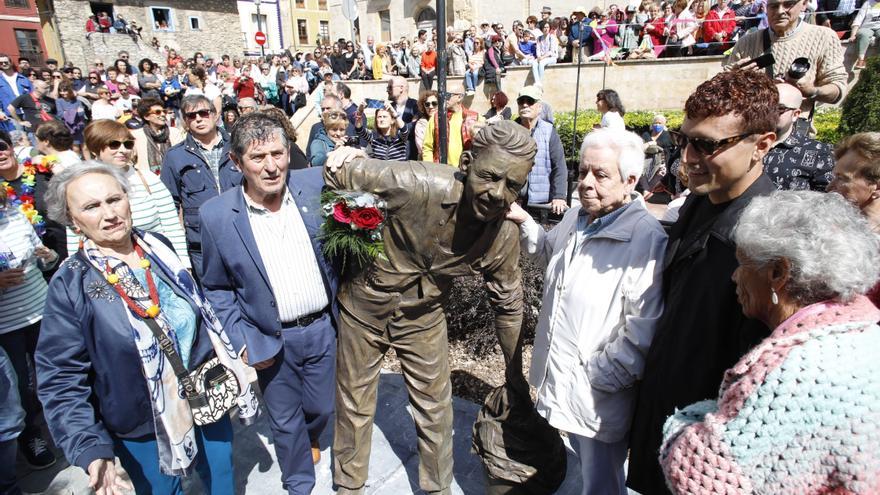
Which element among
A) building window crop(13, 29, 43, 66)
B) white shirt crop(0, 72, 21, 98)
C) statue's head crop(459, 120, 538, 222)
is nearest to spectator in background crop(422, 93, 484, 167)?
statue's head crop(459, 120, 538, 222)

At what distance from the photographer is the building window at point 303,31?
49500 millimetres

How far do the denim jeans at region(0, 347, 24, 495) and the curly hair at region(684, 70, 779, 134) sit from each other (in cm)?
348

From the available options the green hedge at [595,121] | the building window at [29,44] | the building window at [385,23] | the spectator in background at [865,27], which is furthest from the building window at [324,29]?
the spectator in background at [865,27]

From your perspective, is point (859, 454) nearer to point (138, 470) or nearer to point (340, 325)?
point (340, 325)

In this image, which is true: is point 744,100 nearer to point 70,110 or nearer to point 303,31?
point 70,110

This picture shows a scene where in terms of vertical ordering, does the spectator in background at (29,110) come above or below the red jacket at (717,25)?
A: below

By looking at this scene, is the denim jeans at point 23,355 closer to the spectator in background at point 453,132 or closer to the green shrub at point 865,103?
the spectator in background at point 453,132

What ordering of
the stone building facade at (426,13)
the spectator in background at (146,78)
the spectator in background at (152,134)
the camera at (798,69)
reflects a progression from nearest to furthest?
the camera at (798,69) < the spectator in background at (152,134) < the spectator in background at (146,78) < the stone building facade at (426,13)

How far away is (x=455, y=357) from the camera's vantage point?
4516mm

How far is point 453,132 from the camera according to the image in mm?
5375

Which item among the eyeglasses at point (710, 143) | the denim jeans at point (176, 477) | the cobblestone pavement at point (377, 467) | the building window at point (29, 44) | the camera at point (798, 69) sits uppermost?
the building window at point (29, 44)

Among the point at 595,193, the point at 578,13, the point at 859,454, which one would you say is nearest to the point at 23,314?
the point at 595,193

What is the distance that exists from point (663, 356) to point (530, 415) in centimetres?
114

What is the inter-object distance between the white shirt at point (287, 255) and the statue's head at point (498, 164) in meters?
1.03
